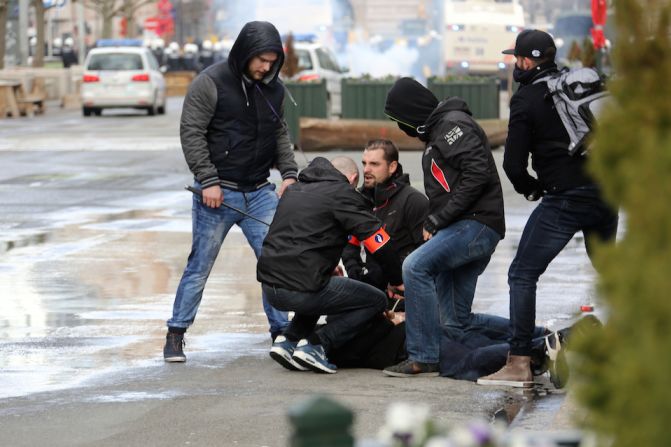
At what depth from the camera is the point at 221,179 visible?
848 cm

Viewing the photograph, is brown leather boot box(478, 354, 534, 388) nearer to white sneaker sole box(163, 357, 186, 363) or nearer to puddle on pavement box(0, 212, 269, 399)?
puddle on pavement box(0, 212, 269, 399)

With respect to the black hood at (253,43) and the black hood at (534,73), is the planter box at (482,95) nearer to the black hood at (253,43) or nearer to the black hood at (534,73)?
the black hood at (253,43)

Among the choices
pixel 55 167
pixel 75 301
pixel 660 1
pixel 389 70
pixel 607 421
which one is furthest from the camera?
pixel 389 70

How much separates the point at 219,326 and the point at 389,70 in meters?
56.6

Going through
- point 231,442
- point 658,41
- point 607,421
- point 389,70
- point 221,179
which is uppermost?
point 658,41

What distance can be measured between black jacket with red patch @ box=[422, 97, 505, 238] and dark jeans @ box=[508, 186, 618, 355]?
305 millimetres

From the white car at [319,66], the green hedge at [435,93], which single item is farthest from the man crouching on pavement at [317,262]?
the white car at [319,66]

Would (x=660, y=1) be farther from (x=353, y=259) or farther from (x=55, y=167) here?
(x=55, y=167)

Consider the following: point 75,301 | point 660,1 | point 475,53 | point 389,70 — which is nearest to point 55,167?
point 75,301

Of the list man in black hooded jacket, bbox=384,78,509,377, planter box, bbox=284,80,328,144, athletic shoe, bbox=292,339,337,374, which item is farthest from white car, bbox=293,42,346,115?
athletic shoe, bbox=292,339,337,374

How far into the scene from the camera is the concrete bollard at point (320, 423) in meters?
2.73

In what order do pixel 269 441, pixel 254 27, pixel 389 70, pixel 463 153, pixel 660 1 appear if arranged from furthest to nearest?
pixel 389 70 → pixel 254 27 → pixel 463 153 → pixel 269 441 → pixel 660 1

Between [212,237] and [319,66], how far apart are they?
25.6 metres

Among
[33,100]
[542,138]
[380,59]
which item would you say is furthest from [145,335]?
[380,59]
